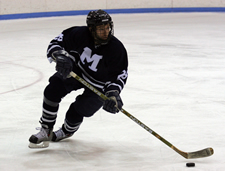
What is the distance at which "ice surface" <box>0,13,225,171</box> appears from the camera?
2.25 meters

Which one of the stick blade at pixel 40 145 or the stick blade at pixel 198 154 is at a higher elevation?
the stick blade at pixel 198 154

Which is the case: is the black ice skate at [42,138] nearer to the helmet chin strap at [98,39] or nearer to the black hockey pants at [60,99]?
the black hockey pants at [60,99]

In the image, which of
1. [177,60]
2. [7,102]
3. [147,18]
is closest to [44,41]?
[177,60]

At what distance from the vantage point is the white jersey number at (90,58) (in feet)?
7.45

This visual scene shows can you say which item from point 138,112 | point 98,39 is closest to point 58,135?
point 98,39

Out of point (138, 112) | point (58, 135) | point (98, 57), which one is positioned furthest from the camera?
point (138, 112)

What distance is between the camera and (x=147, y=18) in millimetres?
10297

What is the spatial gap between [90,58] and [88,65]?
1.6 inches

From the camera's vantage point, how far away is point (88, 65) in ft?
7.50

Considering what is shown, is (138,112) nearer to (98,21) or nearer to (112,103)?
(112,103)

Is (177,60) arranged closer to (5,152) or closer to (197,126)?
(197,126)

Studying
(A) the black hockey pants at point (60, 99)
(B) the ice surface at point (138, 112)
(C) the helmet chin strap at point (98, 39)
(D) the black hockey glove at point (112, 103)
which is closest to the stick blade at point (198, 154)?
(B) the ice surface at point (138, 112)

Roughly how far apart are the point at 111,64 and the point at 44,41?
4522mm

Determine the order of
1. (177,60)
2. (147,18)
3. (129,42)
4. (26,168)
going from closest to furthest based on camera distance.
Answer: (26,168) < (177,60) < (129,42) < (147,18)
